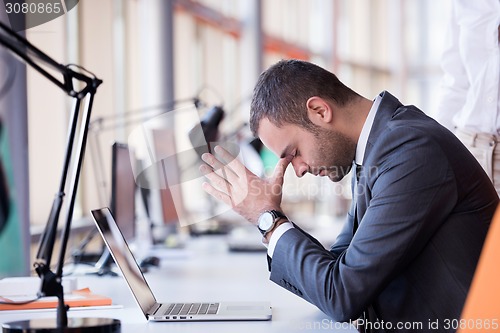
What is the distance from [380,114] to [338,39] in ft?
29.0

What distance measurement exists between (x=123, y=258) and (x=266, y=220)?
0.39m

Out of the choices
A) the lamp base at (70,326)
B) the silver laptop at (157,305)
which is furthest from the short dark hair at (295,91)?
the lamp base at (70,326)

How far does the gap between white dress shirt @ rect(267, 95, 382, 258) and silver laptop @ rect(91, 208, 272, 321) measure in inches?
5.8

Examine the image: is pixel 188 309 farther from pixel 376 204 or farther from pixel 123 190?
pixel 123 190

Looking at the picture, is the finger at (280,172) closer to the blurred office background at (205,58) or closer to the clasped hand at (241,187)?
the clasped hand at (241,187)

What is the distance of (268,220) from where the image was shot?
5.22 feet

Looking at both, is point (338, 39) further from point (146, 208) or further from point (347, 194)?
point (146, 208)

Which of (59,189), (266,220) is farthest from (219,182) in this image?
(59,189)

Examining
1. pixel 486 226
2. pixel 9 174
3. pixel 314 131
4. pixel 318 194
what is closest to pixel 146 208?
pixel 9 174

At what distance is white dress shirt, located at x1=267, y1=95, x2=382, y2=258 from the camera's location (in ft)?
5.12

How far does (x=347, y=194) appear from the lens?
8945 millimetres

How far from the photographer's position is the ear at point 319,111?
5.20 feet

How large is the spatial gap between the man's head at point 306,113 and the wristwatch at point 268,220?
144mm

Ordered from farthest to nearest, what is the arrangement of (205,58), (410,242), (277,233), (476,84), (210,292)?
(205,58) < (476,84) < (210,292) < (277,233) < (410,242)
